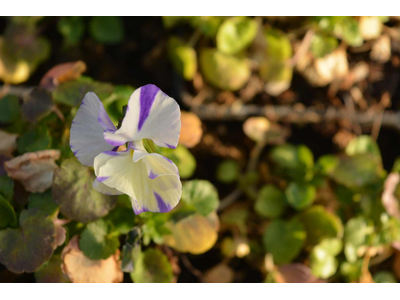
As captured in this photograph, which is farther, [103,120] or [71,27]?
[71,27]

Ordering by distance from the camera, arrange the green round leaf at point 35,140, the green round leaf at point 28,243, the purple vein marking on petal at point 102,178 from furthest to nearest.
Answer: the green round leaf at point 35,140 < the green round leaf at point 28,243 < the purple vein marking on petal at point 102,178

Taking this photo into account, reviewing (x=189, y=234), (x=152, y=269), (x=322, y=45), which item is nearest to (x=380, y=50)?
(x=322, y=45)

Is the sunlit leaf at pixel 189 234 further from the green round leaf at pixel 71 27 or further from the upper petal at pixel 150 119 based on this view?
the green round leaf at pixel 71 27

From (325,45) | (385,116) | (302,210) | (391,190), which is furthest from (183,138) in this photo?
(385,116)

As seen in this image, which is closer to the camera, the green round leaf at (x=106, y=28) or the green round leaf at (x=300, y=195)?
the green round leaf at (x=300, y=195)

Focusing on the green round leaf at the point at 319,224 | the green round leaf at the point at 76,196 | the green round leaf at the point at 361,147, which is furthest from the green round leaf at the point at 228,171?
the green round leaf at the point at 76,196

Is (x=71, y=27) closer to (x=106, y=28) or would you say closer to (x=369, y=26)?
(x=106, y=28)
